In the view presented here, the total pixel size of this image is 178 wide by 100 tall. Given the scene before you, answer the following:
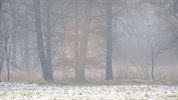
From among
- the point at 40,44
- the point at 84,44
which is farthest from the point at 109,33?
the point at 40,44

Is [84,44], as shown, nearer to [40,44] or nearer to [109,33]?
[109,33]

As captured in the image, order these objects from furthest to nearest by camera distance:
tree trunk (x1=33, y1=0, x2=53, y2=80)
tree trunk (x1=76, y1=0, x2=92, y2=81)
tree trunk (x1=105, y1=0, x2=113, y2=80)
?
tree trunk (x1=33, y1=0, x2=53, y2=80) → tree trunk (x1=105, y1=0, x2=113, y2=80) → tree trunk (x1=76, y1=0, x2=92, y2=81)

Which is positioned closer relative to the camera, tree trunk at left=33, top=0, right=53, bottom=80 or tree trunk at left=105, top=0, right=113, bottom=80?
tree trunk at left=105, top=0, right=113, bottom=80

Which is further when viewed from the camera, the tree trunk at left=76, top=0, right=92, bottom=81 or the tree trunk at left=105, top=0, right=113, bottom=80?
the tree trunk at left=105, top=0, right=113, bottom=80

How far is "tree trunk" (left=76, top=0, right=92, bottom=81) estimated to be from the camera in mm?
30398

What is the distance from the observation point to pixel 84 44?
3112cm

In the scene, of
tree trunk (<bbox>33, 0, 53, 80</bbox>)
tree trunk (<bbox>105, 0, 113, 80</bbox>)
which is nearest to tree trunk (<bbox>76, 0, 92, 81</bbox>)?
tree trunk (<bbox>105, 0, 113, 80</bbox>)

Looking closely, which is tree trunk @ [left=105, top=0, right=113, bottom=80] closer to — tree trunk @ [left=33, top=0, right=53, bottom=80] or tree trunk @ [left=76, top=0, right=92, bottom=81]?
tree trunk @ [left=76, top=0, right=92, bottom=81]

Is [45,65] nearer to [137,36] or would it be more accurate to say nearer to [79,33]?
[79,33]

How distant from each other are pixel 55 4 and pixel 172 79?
995 centimetres

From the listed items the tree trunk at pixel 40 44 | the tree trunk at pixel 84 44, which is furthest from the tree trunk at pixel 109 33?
the tree trunk at pixel 40 44

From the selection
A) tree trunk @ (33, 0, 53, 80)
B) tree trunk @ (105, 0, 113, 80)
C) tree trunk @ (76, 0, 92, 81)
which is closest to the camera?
tree trunk @ (76, 0, 92, 81)

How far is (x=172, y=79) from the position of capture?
31.3 metres

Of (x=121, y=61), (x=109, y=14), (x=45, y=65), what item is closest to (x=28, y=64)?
(x=121, y=61)
